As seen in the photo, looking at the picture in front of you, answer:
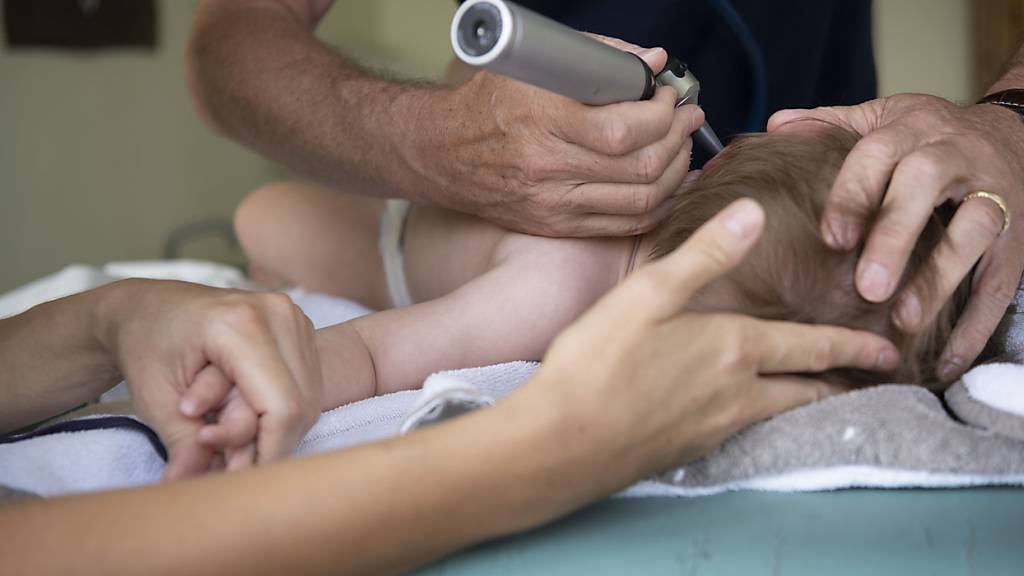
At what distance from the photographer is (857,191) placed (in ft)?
2.30

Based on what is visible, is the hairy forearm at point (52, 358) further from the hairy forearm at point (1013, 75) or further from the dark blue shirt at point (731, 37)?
the hairy forearm at point (1013, 75)

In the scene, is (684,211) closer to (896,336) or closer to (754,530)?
(896,336)

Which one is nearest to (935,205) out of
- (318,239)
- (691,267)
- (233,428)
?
(691,267)

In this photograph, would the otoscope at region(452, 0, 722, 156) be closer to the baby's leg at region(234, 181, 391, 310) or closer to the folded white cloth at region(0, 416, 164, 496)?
the folded white cloth at region(0, 416, 164, 496)

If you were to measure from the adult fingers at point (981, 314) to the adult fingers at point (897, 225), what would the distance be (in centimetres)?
12

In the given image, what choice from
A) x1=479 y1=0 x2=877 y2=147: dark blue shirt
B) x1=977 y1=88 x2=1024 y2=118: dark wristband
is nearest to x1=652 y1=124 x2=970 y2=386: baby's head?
x1=977 y1=88 x2=1024 y2=118: dark wristband

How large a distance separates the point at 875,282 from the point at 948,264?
80 mm

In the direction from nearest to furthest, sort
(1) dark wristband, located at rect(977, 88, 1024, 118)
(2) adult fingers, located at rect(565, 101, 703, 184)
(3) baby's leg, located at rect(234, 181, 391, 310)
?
1. (2) adult fingers, located at rect(565, 101, 703, 184)
2. (1) dark wristband, located at rect(977, 88, 1024, 118)
3. (3) baby's leg, located at rect(234, 181, 391, 310)

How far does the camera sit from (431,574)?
20.5 inches

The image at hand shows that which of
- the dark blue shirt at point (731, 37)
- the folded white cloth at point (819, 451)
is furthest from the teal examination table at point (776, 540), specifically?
the dark blue shirt at point (731, 37)

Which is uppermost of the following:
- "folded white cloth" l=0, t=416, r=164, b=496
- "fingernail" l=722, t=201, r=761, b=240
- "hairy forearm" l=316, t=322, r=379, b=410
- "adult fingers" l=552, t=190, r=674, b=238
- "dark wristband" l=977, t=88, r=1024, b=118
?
"fingernail" l=722, t=201, r=761, b=240

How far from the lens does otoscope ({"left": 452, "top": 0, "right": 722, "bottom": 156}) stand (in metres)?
0.52

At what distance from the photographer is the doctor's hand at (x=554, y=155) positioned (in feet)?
2.53

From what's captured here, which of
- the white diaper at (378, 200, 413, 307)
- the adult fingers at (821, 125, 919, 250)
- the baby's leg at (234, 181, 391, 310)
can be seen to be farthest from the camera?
the baby's leg at (234, 181, 391, 310)
